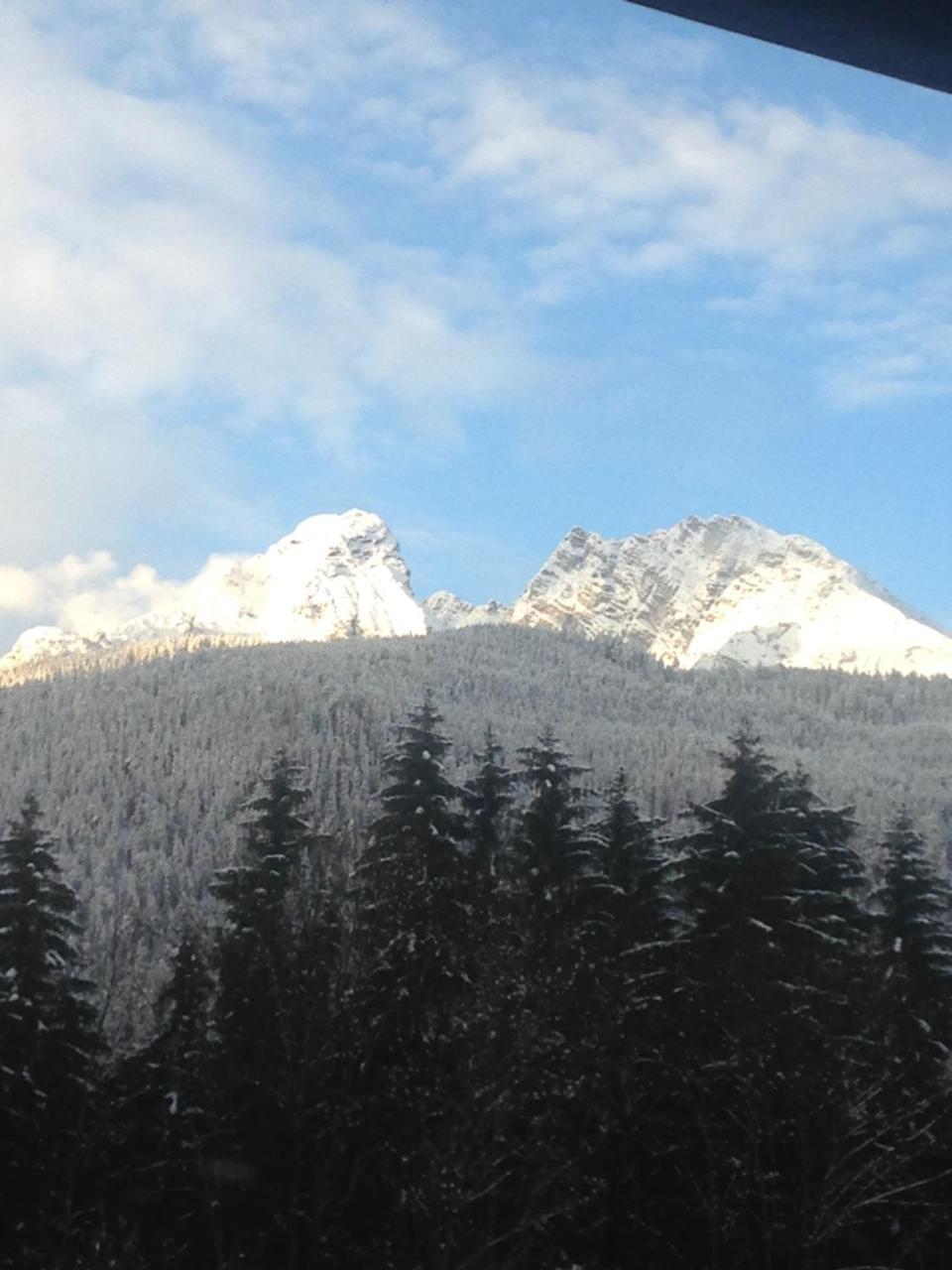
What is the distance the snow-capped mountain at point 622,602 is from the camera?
6.35m

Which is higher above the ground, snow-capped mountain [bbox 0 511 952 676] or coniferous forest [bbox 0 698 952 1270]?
snow-capped mountain [bbox 0 511 952 676]

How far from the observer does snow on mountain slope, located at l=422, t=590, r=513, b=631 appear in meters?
6.77

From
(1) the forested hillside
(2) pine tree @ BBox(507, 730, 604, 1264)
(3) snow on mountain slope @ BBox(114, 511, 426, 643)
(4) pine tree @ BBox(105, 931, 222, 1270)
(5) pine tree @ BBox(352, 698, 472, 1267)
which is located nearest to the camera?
(4) pine tree @ BBox(105, 931, 222, 1270)

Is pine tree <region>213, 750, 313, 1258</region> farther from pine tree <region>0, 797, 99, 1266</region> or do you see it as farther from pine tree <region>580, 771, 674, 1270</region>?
pine tree <region>580, 771, 674, 1270</region>

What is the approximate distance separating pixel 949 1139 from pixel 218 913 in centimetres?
327

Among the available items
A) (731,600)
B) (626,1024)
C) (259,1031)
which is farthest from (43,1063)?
(731,600)

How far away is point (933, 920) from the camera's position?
211 inches

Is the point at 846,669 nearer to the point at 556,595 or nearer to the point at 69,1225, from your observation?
the point at 556,595

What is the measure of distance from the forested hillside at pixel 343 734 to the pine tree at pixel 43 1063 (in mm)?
147

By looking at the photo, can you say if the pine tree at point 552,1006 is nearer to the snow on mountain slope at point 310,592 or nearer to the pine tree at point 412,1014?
the pine tree at point 412,1014

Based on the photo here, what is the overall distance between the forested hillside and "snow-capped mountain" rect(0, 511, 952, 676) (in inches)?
7.6

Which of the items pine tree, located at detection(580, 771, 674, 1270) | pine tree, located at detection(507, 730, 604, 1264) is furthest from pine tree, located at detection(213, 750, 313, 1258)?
pine tree, located at detection(580, 771, 674, 1270)

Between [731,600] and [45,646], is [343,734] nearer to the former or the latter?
[45,646]

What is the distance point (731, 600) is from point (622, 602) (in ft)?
2.85
